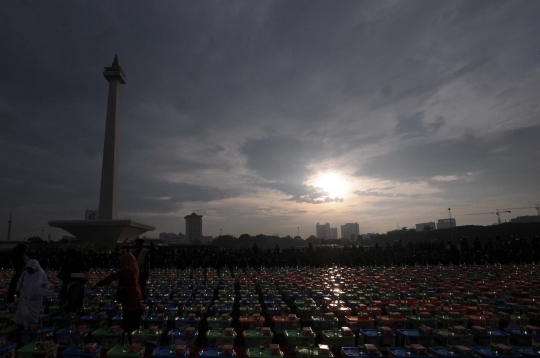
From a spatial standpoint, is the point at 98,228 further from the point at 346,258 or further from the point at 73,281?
the point at 73,281

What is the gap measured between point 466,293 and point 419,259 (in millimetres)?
13412

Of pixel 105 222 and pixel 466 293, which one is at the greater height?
pixel 105 222

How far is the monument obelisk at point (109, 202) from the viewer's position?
3997cm

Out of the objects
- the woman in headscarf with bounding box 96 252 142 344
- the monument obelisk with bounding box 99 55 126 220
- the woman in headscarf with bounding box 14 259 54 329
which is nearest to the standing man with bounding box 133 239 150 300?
the woman in headscarf with bounding box 96 252 142 344

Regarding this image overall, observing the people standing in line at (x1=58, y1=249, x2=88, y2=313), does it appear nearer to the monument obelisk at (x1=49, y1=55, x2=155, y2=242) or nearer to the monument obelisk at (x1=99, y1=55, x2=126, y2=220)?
the monument obelisk at (x1=49, y1=55, x2=155, y2=242)

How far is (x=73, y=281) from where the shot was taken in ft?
29.1

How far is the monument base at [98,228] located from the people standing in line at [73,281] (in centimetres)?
3291

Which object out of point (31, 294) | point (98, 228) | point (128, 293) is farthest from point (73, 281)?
point (98, 228)

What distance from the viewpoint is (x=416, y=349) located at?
17.7 ft

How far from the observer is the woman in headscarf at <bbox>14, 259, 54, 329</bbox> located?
752cm

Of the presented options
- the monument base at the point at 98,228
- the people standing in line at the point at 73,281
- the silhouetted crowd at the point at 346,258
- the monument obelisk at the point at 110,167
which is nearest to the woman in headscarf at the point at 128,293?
the people standing in line at the point at 73,281

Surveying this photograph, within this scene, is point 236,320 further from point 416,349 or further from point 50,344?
point 416,349

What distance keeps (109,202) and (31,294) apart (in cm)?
3669

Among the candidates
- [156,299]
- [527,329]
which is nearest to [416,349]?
[527,329]
